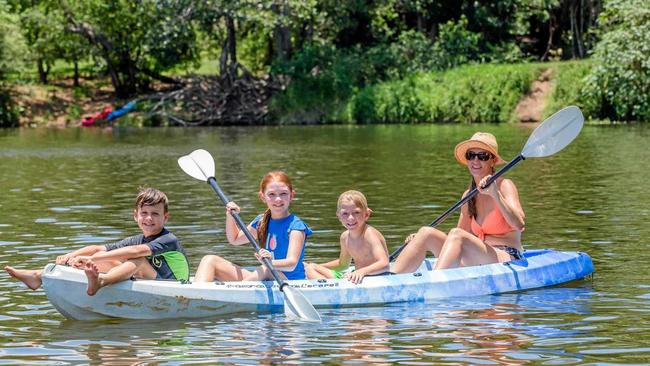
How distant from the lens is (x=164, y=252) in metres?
9.73

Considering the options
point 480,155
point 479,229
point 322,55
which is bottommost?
point 479,229

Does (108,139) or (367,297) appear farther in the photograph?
(108,139)

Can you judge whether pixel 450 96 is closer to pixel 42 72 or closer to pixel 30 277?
pixel 42 72

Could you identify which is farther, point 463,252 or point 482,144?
point 463,252

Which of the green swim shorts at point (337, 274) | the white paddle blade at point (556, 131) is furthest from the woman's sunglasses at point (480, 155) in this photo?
the green swim shorts at point (337, 274)

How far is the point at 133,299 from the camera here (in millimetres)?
9633

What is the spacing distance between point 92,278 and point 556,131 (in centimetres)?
463

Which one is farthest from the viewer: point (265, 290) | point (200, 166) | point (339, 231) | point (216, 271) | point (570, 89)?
point (570, 89)

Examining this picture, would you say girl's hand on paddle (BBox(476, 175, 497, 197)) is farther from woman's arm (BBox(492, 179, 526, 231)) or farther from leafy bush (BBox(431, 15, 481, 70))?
leafy bush (BBox(431, 15, 481, 70))

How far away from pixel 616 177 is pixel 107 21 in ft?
100

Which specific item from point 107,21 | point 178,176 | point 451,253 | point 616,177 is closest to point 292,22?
point 107,21

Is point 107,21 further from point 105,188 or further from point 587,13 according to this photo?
point 105,188

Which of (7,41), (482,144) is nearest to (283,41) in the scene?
(7,41)

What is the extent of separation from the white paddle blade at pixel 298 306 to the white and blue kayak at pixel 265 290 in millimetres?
187
